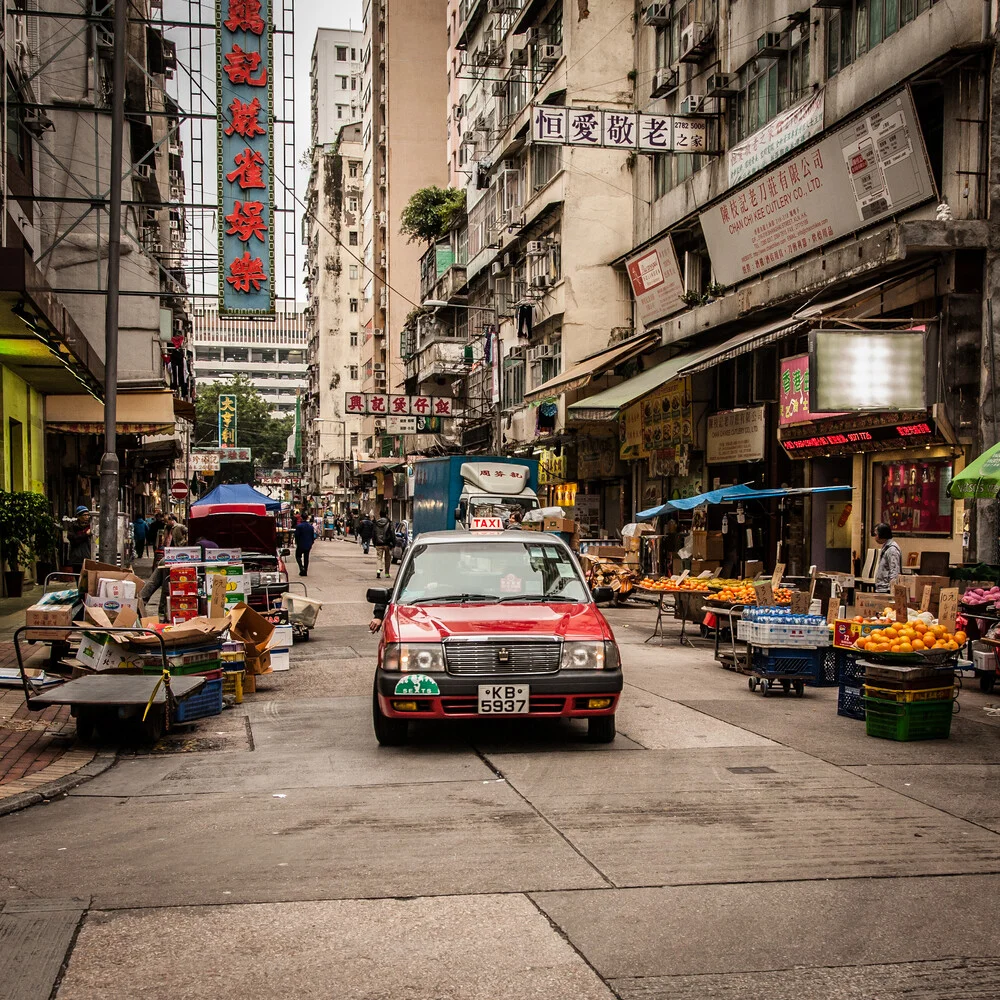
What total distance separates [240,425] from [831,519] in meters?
104

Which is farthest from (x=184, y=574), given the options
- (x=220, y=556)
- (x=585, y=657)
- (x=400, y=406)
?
(x=400, y=406)

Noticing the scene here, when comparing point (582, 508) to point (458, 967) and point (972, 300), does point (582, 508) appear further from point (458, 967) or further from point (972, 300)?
point (458, 967)

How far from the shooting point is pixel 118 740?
955 cm

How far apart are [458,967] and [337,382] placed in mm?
106541

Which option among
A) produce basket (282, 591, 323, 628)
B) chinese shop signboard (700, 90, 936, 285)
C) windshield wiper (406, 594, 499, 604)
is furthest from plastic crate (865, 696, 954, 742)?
chinese shop signboard (700, 90, 936, 285)

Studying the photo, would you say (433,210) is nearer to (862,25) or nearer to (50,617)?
(862,25)

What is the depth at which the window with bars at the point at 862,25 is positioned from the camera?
19.1 meters

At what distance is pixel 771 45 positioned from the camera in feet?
78.9

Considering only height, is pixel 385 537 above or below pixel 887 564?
below

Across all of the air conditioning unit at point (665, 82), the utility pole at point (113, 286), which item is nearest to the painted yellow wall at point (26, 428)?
the utility pole at point (113, 286)

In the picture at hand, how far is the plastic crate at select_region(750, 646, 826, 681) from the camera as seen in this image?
1206 cm

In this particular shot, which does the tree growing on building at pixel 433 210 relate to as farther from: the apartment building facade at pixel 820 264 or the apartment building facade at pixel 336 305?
the apartment building facade at pixel 336 305

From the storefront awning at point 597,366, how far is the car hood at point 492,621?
823 inches

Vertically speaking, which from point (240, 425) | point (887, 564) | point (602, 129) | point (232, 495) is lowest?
point (887, 564)
